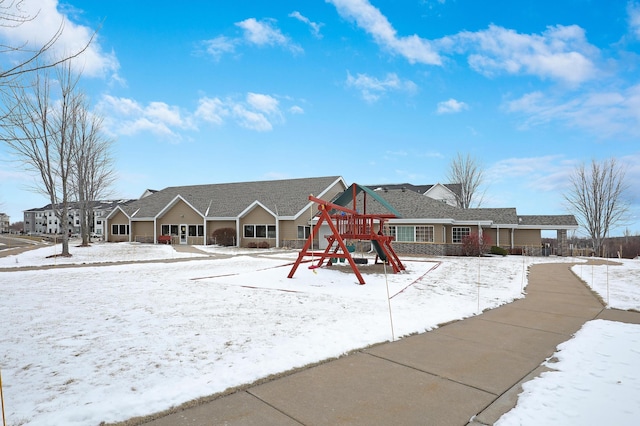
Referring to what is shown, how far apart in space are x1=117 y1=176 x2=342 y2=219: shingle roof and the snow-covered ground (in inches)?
840

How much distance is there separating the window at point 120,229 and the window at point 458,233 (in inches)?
1383

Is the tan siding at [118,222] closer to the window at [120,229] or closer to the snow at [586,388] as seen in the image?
the window at [120,229]

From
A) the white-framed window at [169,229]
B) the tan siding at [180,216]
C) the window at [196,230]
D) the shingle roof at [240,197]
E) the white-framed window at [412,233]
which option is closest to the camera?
the white-framed window at [412,233]

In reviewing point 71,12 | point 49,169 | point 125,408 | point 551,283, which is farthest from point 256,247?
point 125,408

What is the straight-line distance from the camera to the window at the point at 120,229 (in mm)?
41644

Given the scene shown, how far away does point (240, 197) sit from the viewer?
38.6 meters

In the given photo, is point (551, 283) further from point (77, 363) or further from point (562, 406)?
point (77, 363)

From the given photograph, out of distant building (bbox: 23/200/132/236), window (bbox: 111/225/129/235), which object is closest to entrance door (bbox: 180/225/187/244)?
window (bbox: 111/225/129/235)

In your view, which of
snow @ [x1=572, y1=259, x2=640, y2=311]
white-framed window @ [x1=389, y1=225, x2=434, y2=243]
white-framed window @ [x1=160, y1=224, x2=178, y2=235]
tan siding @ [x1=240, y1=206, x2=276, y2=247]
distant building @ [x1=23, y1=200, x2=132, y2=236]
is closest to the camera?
snow @ [x1=572, y1=259, x2=640, y2=311]

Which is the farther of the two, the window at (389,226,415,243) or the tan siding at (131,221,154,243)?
the tan siding at (131,221,154,243)

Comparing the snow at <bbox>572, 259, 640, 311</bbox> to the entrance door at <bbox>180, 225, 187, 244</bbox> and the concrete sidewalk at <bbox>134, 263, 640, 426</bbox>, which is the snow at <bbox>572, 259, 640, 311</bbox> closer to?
the concrete sidewalk at <bbox>134, 263, 640, 426</bbox>

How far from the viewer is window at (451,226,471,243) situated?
27391 millimetres

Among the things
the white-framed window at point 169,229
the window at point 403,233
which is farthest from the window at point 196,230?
the window at point 403,233

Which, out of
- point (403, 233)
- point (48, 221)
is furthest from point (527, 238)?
point (48, 221)
